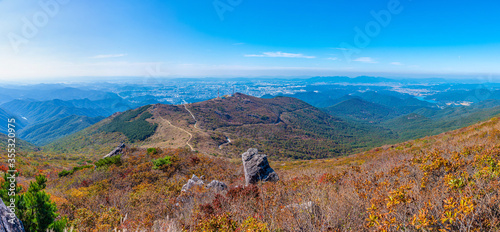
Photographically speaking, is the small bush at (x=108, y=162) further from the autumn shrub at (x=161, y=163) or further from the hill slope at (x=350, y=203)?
the hill slope at (x=350, y=203)

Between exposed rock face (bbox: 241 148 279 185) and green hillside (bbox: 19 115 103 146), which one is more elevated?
exposed rock face (bbox: 241 148 279 185)

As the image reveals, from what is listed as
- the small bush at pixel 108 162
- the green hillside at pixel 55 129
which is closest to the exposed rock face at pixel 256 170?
the small bush at pixel 108 162

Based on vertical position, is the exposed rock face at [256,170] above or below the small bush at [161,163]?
above

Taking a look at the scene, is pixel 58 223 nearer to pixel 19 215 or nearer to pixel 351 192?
pixel 19 215

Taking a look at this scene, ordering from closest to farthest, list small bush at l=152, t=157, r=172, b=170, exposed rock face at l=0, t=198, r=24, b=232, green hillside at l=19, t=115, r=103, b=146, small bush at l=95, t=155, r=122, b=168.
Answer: exposed rock face at l=0, t=198, r=24, b=232 < small bush at l=152, t=157, r=172, b=170 < small bush at l=95, t=155, r=122, b=168 < green hillside at l=19, t=115, r=103, b=146

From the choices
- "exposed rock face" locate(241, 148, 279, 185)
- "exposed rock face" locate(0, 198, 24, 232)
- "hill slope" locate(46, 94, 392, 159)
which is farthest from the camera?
"hill slope" locate(46, 94, 392, 159)

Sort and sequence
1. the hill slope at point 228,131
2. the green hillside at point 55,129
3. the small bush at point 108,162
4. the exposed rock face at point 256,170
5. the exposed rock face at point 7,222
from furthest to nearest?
the green hillside at point 55,129, the hill slope at point 228,131, the small bush at point 108,162, the exposed rock face at point 256,170, the exposed rock face at point 7,222

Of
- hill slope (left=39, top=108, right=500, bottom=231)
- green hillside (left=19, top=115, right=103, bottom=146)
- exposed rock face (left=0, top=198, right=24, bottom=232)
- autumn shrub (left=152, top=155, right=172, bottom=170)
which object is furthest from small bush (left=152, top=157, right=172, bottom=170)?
green hillside (left=19, top=115, right=103, bottom=146)

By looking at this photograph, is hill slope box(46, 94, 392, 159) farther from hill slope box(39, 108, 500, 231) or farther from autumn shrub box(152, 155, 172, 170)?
hill slope box(39, 108, 500, 231)

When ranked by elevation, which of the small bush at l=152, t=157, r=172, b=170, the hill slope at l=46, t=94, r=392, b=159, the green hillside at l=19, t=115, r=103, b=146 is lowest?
the green hillside at l=19, t=115, r=103, b=146

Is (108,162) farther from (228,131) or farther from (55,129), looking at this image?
(55,129)

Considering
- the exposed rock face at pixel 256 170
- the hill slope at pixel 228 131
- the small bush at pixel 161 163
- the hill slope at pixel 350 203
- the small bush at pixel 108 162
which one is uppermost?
the hill slope at pixel 350 203

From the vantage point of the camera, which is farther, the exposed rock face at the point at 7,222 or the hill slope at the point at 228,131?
the hill slope at the point at 228,131

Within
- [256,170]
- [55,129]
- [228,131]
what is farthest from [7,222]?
[55,129]
